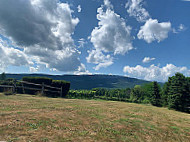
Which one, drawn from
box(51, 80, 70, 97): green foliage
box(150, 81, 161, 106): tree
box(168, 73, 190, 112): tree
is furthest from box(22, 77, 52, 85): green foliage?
box(150, 81, 161, 106): tree

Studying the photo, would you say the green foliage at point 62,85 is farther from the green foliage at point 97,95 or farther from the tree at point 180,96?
the tree at point 180,96

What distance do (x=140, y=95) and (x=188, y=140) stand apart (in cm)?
5306

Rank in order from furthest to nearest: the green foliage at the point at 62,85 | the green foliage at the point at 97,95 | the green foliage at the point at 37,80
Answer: the green foliage at the point at 97,95 < the green foliage at the point at 62,85 < the green foliage at the point at 37,80

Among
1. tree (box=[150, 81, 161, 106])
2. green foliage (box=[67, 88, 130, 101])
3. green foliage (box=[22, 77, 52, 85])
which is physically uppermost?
green foliage (box=[22, 77, 52, 85])

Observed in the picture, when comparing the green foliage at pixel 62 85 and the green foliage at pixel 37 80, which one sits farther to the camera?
the green foliage at pixel 62 85

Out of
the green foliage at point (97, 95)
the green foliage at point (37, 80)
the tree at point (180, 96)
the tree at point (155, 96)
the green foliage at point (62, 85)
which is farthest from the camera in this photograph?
the green foliage at point (97, 95)

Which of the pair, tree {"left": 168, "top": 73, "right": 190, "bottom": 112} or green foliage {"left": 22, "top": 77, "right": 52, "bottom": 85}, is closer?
tree {"left": 168, "top": 73, "right": 190, "bottom": 112}

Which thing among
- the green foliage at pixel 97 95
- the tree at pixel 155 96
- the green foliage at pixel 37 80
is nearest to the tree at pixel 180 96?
the tree at pixel 155 96

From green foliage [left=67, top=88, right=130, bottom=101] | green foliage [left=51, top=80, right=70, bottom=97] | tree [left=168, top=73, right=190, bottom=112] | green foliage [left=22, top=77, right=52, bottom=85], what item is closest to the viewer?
tree [left=168, top=73, right=190, bottom=112]

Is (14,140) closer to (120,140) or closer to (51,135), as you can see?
(51,135)

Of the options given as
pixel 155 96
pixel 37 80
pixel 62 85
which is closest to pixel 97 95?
pixel 155 96

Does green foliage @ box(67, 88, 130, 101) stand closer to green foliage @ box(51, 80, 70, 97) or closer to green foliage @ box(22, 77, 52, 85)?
green foliage @ box(51, 80, 70, 97)

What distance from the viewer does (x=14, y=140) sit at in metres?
3.32

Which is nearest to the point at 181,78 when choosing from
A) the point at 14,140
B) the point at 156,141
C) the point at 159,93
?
the point at 159,93
